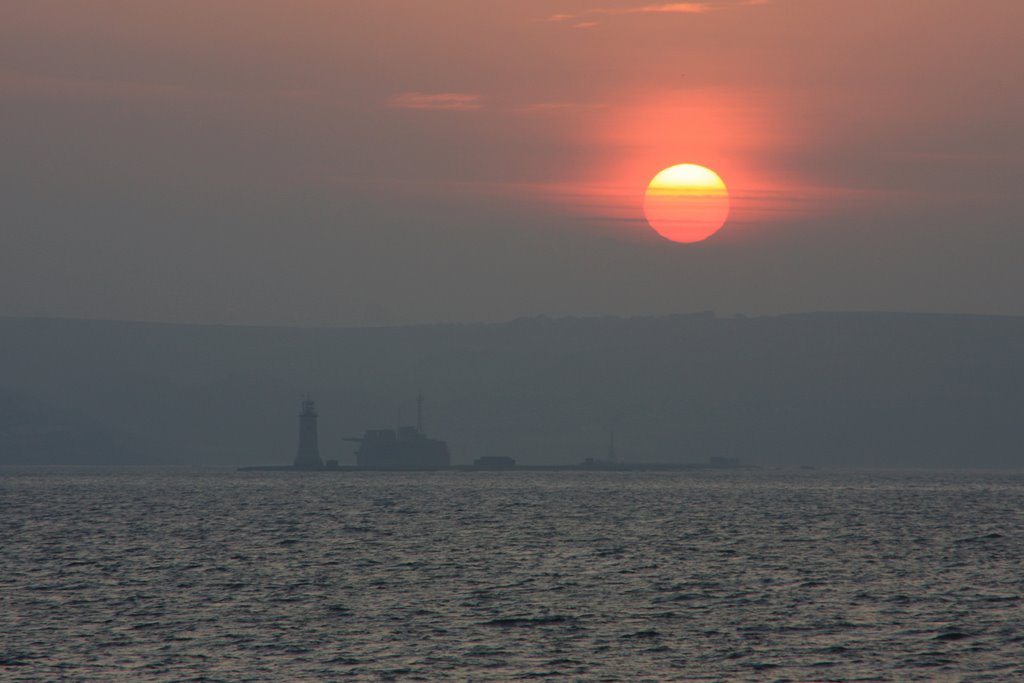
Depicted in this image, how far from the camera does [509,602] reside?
6538cm

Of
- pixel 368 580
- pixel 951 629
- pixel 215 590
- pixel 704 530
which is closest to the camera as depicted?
pixel 951 629

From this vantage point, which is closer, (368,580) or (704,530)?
(368,580)

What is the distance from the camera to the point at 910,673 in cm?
4697

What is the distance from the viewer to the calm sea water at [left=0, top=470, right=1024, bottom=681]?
1913 inches

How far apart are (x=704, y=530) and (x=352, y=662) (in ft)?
238

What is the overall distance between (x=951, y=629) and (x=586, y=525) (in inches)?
2688

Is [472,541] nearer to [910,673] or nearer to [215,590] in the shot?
[215,590]

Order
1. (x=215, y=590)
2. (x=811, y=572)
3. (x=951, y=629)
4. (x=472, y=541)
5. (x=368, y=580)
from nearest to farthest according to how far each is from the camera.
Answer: (x=951, y=629) → (x=215, y=590) → (x=368, y=580) → (x=811, y=572) → (x=472, y=541)

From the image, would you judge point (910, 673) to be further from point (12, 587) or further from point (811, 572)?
point (12, 587)

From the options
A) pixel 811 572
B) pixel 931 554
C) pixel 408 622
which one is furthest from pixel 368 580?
pixel 931 554

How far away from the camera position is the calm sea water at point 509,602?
48594mm

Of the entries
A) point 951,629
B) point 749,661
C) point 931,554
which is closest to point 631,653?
point 749,661

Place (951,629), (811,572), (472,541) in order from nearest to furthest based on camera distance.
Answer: (951,629)
(811,572)
(472,541)

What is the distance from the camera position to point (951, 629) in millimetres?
57156
